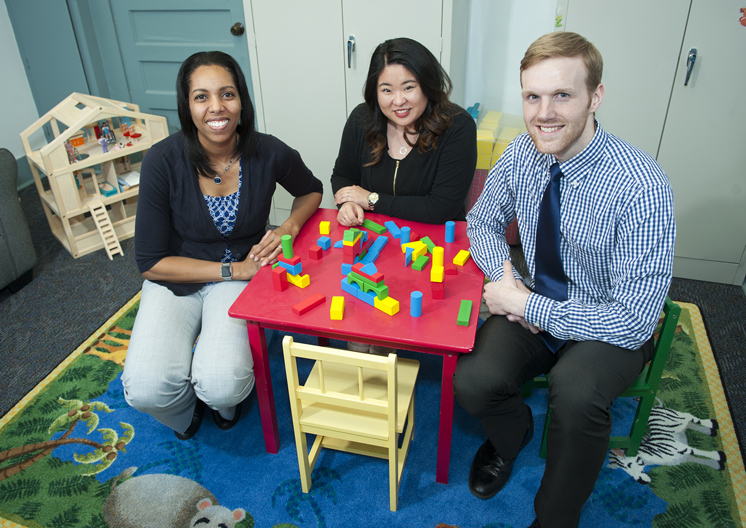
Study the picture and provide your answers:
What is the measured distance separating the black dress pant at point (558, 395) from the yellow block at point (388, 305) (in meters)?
0.31

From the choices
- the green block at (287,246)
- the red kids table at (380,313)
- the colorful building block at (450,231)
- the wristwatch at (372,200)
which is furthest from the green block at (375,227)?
the green block at (287,246)

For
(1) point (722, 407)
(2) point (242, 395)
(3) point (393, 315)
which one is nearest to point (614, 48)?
(1) point (722, 407)

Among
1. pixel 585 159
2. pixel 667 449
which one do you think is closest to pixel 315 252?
pixel 585 159

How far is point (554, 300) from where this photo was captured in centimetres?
171

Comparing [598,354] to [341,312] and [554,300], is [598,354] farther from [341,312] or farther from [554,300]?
[341,312]

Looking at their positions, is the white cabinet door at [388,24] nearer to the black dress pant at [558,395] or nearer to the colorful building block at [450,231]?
the colorful building block at [450,231]

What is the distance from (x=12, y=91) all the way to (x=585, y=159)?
14.3ft

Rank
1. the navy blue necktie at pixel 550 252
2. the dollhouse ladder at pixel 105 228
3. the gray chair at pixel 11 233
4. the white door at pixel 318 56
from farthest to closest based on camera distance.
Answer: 1. the dollhouse ladder at pixel 105 228
2. the white door at pixel 318 56
3. the gray chair at pixel 11 233
4. the navy blue necktie at pixel 550 252

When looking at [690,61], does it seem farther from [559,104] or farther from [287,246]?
[287,246]

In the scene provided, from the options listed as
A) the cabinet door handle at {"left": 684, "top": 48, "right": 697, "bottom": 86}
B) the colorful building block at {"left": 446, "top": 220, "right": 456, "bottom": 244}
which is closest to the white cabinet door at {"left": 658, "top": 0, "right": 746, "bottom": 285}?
the cabinet door handle at {"left": 684, "top": 48, "right": 697, "bottom": 86}

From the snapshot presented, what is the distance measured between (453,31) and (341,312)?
203cm

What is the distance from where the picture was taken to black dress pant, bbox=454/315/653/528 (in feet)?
5.06

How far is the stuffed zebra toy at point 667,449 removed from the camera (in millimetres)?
1938

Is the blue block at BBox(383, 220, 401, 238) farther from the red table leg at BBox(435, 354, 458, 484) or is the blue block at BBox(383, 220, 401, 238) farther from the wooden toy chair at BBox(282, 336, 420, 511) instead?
→ the red table leg at BBox(435, 354, 458, 484)
